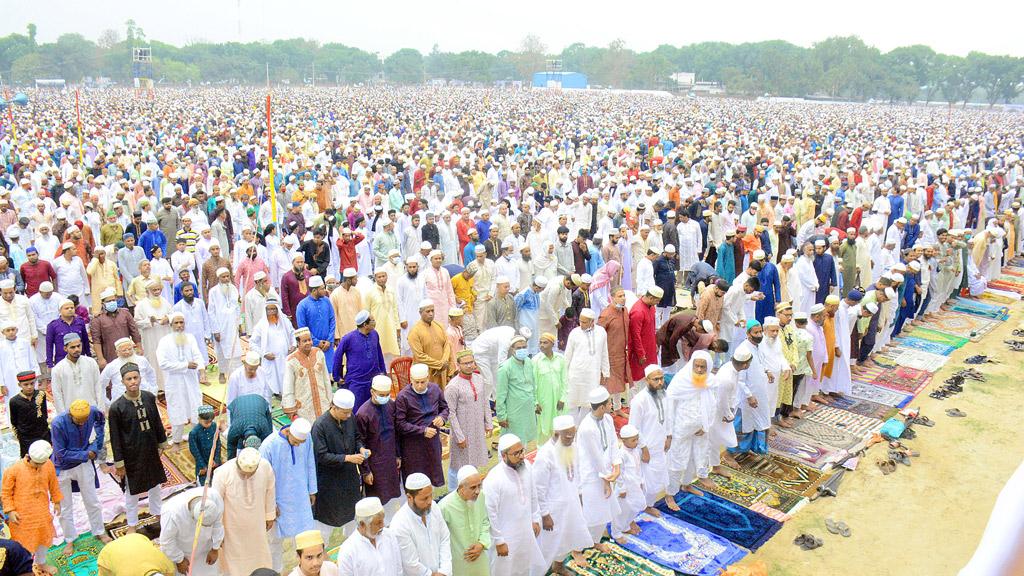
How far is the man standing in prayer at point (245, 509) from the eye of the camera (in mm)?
4066

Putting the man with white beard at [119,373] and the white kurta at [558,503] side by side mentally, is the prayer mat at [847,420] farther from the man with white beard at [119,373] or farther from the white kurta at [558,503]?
the man with white beard at [119,373]

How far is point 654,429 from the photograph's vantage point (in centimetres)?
512

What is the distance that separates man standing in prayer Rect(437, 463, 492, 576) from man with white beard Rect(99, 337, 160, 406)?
2361 millimetres

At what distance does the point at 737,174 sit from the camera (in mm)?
15211

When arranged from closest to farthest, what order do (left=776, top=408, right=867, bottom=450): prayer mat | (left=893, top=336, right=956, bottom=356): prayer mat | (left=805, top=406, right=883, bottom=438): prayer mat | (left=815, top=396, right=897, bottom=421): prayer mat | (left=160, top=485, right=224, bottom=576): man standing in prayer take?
1. (left=160, top=485, right=224, bottom=576): man standing in prayer
2. (left=776, top=408, right=867, bottom=450): prayer mat
3. (left=805, top=406, right=883, bottom=438): prayer mat
4. (left=815, top=396, right=897, bottom=421): prayer mat
5. (left=893, top=336, right=956, bottom=356): prayer mat

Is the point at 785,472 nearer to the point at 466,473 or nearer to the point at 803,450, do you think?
the point at 803,450

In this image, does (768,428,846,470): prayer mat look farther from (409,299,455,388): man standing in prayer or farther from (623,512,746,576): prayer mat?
(409,299,455,388): man standing in prayer

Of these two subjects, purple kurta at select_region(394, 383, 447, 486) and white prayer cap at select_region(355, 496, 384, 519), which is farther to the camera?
purple kurta at select_region(394, 383, 447, 486)

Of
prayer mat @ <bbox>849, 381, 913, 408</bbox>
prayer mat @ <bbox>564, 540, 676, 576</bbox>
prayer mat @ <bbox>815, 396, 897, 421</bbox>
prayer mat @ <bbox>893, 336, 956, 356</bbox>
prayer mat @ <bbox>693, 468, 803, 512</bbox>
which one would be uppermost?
prayer mat @ <bbox>893, 336, 956, 356</bbox>

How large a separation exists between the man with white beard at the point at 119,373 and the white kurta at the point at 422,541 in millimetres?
2303

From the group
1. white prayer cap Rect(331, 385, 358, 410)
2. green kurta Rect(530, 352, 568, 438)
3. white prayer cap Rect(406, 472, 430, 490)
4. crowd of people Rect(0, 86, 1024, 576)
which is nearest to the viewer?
white prayer cap Rect(406, 472, 430, 490)

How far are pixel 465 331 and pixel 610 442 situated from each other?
2699 millimetres

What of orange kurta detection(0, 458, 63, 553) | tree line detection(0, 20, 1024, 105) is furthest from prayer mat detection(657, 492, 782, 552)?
tree line detection(0, 20, 1024, 105)

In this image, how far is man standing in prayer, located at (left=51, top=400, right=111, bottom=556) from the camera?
4.48 m
